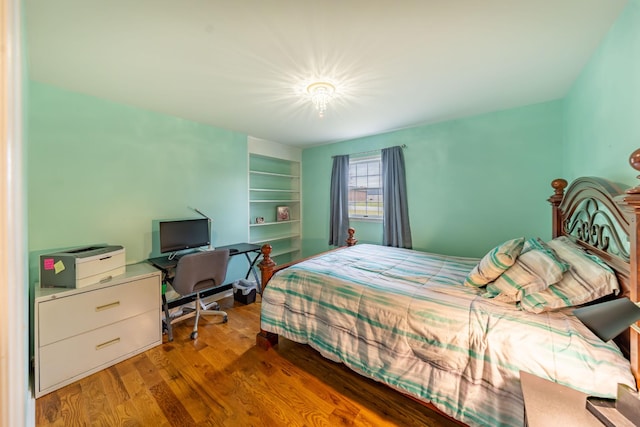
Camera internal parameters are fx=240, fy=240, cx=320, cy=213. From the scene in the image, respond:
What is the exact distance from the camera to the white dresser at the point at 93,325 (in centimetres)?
169

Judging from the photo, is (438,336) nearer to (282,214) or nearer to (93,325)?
(93,325)

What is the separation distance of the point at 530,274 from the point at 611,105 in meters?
1.16

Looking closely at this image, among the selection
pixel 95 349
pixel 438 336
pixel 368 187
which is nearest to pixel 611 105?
pixel 438 336

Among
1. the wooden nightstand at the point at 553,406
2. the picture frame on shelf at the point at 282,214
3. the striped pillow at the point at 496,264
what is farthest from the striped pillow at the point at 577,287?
the picture frame on shelf at the point at 282,214

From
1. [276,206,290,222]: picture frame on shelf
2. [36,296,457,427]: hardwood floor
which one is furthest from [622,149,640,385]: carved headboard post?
[276,206,290,222]: picture frame on shelf

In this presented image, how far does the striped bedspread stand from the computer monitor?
128cm

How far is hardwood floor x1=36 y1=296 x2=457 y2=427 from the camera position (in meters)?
1.48

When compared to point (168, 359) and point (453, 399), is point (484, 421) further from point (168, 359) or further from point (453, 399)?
point (168, 359)

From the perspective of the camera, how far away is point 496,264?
157 centimetres

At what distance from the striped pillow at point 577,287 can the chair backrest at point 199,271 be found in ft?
8.03

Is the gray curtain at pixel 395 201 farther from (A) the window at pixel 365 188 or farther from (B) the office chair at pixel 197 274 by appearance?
(B) the office chair at pixel 197 274

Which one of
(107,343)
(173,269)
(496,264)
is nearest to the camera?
(496,264)

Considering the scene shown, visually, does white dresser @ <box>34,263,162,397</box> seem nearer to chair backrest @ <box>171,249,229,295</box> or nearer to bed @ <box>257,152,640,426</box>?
chair backrest @ <box>171,249,229,295</box>

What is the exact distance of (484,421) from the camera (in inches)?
46.6
